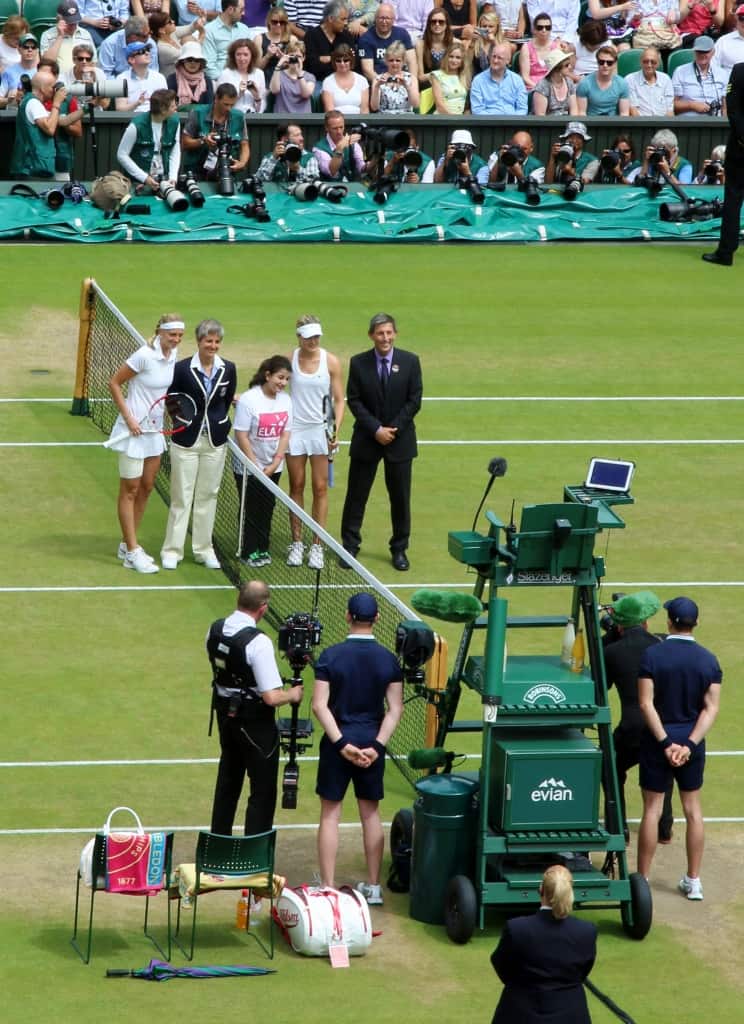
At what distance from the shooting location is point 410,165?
1045 inches

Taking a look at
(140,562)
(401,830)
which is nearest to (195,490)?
(140,562)

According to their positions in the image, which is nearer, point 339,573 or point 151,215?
point 339,573

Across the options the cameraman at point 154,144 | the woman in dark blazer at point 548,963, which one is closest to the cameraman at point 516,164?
the cameraman at point 154,144

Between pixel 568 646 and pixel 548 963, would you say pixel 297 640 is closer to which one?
pixel 568 646

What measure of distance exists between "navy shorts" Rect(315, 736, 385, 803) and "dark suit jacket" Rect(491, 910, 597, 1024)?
2.34 m

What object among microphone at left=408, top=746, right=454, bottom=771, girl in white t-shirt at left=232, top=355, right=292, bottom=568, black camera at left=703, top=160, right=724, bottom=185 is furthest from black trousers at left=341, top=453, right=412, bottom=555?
black camera at left=703, top=160, right=724, bottom=185

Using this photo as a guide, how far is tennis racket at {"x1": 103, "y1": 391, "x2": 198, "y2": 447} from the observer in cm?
1580

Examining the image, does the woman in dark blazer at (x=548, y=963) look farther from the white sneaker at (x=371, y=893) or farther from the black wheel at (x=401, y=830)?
the black wheel at (x=401, y=830)

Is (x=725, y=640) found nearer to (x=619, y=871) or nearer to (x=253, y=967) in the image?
(x=619, y=871)

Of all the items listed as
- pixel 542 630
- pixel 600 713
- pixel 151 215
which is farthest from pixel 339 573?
pixel 151 215

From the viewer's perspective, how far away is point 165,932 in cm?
1059

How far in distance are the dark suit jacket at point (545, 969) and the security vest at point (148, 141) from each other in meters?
18.3

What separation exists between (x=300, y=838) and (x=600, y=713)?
2296 millimetres

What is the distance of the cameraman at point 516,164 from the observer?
26.6 m
